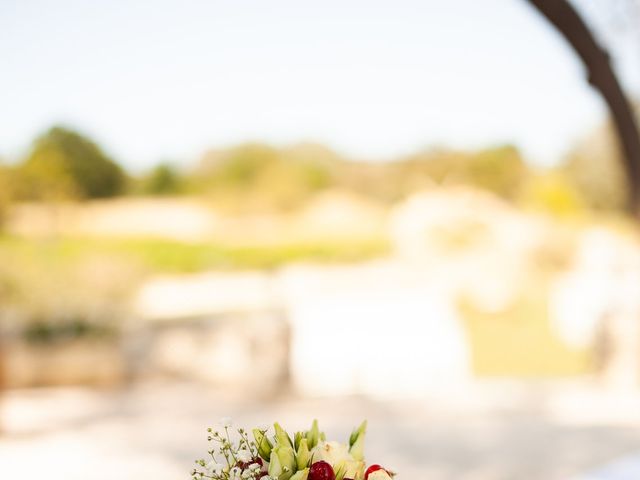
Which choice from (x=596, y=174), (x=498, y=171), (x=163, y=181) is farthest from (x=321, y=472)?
(x=498, y=171)

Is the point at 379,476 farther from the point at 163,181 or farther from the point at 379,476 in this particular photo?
the point at 163,181

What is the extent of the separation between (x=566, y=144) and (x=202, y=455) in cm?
1456

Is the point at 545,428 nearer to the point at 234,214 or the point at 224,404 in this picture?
the point at 224,404

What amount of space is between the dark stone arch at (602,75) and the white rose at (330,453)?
1274mm

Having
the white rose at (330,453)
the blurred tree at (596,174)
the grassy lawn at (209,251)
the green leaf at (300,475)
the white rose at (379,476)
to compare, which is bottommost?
the white rose at (379,476)

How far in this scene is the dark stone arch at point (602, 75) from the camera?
1.67 m

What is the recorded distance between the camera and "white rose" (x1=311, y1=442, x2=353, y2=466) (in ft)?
2.19

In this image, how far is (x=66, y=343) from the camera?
4469 millimetres

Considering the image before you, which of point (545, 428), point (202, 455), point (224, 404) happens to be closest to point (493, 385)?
point (545, 428)

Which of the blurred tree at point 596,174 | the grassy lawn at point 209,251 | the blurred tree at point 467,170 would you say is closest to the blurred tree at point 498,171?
the blurred tree at point 467,170

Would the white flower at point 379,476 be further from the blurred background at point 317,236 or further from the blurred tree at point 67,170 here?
the blurred tree at point 67,170

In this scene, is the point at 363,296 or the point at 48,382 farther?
the point at 363,296

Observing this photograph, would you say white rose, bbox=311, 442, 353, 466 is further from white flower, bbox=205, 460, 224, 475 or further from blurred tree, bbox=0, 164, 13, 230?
blurred tree, bbox=0, 164, 13, 230

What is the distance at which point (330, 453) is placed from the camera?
2.20 feet
